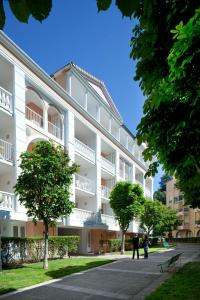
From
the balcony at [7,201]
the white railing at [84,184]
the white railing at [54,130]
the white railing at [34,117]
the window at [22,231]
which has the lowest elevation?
the window at [22,231]

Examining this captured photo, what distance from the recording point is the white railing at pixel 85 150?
3115 centimetres

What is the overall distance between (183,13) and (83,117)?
26.4 m

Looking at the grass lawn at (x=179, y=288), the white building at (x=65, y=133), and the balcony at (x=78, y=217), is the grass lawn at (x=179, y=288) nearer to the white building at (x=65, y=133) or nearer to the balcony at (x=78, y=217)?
the white building at (x=65, y=133)

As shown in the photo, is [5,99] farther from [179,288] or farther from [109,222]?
[109,222]

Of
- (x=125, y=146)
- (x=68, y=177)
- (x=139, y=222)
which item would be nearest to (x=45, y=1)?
(x=68, y=177)

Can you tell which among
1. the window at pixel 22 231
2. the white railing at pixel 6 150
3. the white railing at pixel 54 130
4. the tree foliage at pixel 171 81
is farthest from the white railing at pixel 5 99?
the tree foliage at pixel 171 81

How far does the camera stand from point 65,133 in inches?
1135

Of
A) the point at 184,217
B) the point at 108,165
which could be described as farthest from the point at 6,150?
the point at 184,217

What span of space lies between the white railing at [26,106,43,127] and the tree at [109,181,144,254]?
405 inches

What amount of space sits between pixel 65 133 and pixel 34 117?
3.62 m

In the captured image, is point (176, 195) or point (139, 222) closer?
point (139, 222)

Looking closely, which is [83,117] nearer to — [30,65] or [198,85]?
[30,65]

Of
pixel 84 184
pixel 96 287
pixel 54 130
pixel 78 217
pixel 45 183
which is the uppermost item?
pixel 54 130

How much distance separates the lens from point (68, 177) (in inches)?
700
